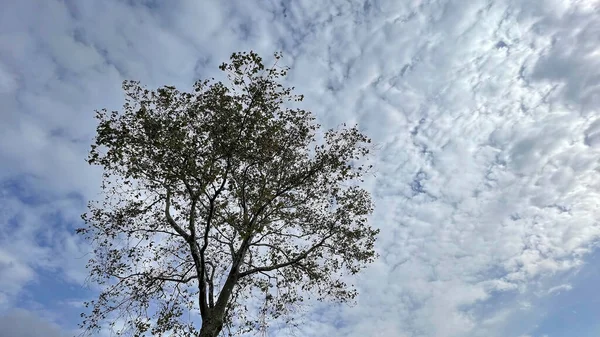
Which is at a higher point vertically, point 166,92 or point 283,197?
point 166,92

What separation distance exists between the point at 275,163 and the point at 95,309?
31.2ft

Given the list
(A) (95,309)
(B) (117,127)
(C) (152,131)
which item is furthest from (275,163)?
(A) (95,309)

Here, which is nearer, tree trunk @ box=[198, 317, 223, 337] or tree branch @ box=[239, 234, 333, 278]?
tree trunk @ box=[198, 317, 223, 337]

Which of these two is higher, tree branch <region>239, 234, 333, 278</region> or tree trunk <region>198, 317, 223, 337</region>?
tree branch <region>239, 234, 333, 278</region>

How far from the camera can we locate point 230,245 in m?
18.4

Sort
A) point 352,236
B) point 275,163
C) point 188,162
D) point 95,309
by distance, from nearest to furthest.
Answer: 1. point 188,162
2. point 95,309
3. point 275,163
4. point 352,236

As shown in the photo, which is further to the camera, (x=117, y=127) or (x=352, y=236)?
(x=352, y=236)

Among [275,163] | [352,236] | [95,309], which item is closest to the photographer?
[95,309]

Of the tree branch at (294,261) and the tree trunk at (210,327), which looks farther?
the tree branch at (294,261)

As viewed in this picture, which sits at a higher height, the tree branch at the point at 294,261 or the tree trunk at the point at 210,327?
the tree branch at the point at 294,261

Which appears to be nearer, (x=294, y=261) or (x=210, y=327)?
(x=210, y=327)

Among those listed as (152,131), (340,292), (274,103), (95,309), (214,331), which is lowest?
(214,331)

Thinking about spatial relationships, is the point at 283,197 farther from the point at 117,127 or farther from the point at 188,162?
the point at 117,127

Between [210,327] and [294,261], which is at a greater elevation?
[294,261]
